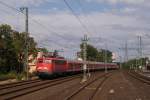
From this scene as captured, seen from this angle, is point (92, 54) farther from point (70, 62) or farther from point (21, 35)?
point (70, 62)

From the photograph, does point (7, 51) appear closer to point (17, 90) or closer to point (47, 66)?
point (47, 66)

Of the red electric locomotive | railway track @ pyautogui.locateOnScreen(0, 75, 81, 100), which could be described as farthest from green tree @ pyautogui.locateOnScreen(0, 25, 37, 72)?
railway track @ pyautogui.locateOnScreen(0, 75, 81, 100)

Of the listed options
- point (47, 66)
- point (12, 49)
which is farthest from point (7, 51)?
point (47, 66)

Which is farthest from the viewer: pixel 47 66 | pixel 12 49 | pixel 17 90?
pixel 12 49

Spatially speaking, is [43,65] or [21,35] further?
[21,35]

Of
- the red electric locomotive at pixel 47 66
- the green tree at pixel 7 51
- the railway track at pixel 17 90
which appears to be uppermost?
the green tree at pixel 7 51

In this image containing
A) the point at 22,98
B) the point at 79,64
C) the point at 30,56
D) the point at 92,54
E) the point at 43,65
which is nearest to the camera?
the point at 22,98

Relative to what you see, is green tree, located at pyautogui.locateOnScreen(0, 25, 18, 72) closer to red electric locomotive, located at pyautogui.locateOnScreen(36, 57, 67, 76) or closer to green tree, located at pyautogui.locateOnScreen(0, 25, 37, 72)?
green tree, located at pyautogui.locateOnScreen(0, 25, 37, 72)

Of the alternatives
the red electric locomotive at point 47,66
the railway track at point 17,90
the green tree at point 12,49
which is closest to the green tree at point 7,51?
the green tree at point 12,49

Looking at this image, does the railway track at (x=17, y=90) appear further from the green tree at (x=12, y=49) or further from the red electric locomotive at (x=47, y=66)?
the green tree at (x=12, y=49)

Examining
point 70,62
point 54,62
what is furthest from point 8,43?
point 54,62

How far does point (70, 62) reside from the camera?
64.8m

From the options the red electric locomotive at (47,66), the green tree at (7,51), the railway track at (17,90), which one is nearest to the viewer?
the railway track at (17,90)

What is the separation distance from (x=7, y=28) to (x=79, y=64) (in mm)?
19858
